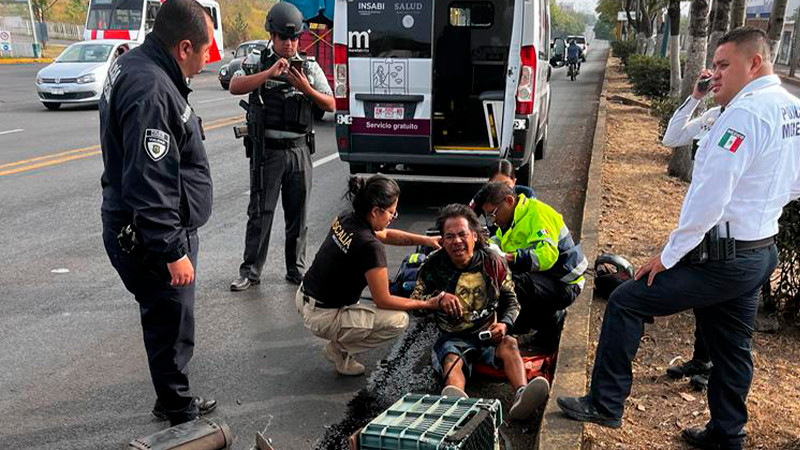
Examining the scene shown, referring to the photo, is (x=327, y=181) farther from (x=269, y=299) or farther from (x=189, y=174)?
(x=189, y=174)

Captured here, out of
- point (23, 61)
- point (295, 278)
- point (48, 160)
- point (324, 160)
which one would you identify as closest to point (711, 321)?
point (295, 278)

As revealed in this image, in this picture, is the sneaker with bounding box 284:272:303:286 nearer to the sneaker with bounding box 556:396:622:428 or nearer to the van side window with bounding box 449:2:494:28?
the sneaker with bounding box 556:396:622:428

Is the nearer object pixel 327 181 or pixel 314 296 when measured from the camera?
pixel 314 296

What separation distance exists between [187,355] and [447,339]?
55.4 inches

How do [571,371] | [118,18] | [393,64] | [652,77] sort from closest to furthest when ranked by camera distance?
1. [571,371]
2. [393,64]
3. [652,77]
4. [118,18]

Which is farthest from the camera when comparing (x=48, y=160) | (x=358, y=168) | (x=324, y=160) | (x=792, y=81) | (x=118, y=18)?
(x=792, y=81)

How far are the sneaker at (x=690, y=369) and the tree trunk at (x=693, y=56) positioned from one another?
18.3ft

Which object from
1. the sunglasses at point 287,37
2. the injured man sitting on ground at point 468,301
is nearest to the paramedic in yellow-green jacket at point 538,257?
the injured man sitting on ground at point 468,301

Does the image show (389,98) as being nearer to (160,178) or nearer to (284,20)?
(284,20)

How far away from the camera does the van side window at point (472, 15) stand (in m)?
9.80

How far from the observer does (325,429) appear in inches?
139

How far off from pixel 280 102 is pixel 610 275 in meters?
2.70

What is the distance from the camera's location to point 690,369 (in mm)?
3938

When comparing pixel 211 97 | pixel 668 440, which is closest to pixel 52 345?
pixel 668 440
